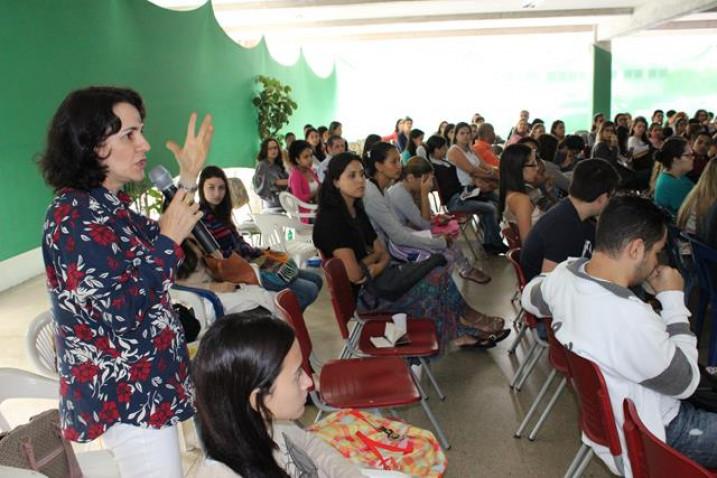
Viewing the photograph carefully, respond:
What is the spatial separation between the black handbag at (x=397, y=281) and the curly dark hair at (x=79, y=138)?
2047mm

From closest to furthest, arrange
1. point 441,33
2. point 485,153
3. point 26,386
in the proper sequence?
point 26,386 < point 485,153 < point 441,33

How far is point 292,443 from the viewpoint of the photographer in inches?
56.0

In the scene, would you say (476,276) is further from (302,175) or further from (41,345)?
(41,345)

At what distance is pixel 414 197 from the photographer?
495 centimetres

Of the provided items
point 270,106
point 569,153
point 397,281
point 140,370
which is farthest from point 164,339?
point 270,106

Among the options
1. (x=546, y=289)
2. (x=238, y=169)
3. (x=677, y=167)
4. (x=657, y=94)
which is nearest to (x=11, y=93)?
(x=238, y=169)

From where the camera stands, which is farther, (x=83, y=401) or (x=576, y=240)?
(x=576, y=240)

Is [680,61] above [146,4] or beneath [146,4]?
beneath

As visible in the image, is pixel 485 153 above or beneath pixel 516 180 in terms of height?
beneath

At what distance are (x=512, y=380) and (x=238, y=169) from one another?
757cm

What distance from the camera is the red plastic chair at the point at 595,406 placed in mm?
1635

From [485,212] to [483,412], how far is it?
11.3ft

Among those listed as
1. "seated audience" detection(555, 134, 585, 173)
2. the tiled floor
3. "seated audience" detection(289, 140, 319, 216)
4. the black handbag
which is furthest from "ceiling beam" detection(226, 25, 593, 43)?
the black handbag

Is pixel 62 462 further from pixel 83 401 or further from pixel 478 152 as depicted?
pixel 478 152
